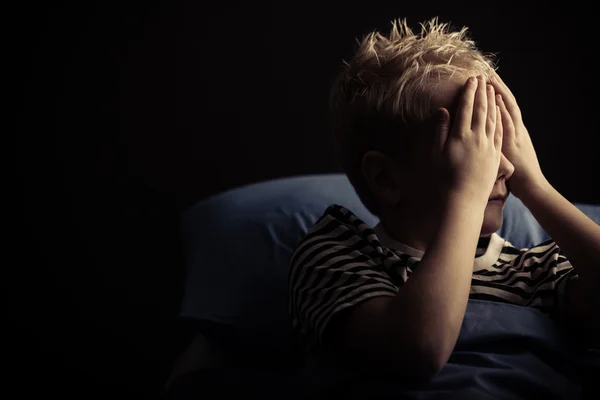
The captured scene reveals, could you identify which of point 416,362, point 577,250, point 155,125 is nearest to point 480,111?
point 577,250

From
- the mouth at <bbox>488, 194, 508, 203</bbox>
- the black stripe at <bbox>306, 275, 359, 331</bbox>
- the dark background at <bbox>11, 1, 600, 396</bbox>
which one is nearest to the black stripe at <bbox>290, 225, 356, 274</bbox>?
the black stripe at <bbox>306, 275, 359, 331</bbox>

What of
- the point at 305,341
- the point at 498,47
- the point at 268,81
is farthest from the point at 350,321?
the point at 498,47

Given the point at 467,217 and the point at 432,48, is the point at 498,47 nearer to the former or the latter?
the point at 432,48

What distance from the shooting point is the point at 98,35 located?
1760 mm

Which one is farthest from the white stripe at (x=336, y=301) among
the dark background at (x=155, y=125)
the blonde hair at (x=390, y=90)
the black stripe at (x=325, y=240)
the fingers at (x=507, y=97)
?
the dark background at (x=155, y=125)

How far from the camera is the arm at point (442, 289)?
2.68 ft

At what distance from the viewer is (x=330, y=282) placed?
92cm

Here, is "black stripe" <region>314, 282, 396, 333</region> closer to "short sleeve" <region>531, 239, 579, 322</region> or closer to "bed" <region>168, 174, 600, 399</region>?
"bed" <region>168, 174, 600, 399</region>

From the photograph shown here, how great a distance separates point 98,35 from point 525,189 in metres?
1.19

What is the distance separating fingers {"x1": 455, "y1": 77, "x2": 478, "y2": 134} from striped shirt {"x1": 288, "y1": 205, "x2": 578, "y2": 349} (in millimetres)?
204

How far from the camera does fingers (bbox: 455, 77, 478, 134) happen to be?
36.6 inches

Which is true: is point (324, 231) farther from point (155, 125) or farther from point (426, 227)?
point (155, 125)

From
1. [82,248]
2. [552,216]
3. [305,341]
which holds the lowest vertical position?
[82,248]

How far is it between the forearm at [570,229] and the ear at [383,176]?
19 cm
